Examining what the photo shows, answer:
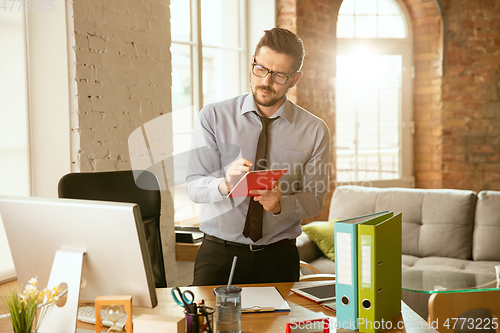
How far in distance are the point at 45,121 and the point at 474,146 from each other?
4355 millimetres

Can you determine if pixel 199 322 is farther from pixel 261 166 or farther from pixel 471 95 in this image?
pixel 471 95

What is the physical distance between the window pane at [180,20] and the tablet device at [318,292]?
2.38 meters

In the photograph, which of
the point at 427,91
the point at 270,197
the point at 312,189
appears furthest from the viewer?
the point at 427,91

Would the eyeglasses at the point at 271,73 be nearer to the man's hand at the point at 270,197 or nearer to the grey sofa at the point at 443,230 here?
the man's hand at the point at 270,197

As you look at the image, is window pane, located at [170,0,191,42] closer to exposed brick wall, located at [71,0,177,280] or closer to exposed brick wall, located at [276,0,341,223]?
exposed brick wall, located at [71,0,177,280]

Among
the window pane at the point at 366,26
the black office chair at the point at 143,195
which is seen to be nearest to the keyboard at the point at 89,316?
the black office chair at the point at 143,195

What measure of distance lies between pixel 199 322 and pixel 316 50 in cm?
371

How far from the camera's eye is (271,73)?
1.95 meters

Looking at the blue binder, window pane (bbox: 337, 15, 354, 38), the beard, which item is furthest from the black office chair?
window pane (bbox: 337, 15, 354, 38)

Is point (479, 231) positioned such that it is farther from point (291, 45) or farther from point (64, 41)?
point (64, 41)

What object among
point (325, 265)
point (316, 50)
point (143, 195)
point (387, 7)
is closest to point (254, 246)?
point (143, 195)

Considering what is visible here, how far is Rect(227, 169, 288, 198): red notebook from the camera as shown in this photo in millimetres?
1572

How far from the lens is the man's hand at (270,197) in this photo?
5.75 feet

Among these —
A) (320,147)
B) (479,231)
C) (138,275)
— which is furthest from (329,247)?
(138,275)
